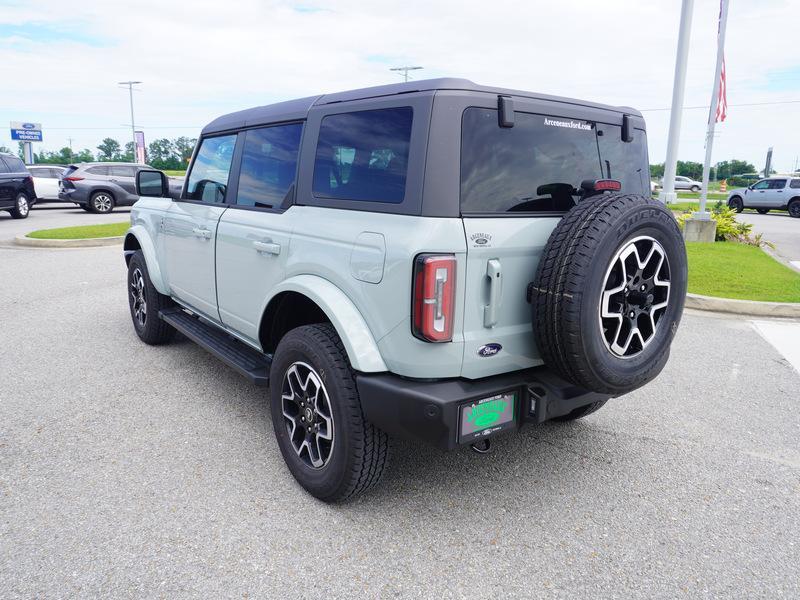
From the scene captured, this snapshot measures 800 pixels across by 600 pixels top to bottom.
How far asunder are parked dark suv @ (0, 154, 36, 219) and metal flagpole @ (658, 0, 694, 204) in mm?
18513

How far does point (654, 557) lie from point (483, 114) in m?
2.09

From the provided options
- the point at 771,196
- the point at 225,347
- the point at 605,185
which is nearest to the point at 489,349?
the point at 605,185

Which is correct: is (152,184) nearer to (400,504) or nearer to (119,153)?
(400,504)

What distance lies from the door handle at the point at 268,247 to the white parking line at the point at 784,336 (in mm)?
4506

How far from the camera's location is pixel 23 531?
262 centimetres

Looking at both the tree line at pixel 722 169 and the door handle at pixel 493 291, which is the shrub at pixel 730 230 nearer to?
the door handle at pixel 493 291

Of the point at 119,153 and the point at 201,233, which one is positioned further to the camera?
the point at 119,153

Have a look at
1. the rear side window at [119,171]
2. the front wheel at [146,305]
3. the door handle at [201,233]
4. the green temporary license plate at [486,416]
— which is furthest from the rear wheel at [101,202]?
the green temporary license plate at [486,416]

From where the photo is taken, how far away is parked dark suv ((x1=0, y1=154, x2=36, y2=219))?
16406 millimetres

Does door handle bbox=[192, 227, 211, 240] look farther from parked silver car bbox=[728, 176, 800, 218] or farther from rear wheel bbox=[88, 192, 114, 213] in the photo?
parked silver car bbox=[728, 176, 800, 218]

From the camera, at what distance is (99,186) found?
19.1 metres

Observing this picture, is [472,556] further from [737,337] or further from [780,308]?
[780,308]

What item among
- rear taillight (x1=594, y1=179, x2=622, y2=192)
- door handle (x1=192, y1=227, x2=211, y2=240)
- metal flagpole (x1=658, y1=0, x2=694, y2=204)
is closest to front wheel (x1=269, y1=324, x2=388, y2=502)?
door handle (x1=192, y1=227, x2=211, y2=240)

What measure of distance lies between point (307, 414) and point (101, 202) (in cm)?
1943
